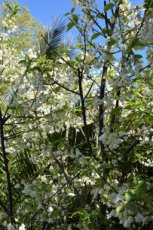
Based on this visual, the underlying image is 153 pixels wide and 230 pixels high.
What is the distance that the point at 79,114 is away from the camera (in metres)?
3.49

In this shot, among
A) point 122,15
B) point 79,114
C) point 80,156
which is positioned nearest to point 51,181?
point 79,114

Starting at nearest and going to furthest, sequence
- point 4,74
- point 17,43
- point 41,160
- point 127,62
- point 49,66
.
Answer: point 127,62 → point 49,66 → point 41,160 → point 17,43 → point 4,74

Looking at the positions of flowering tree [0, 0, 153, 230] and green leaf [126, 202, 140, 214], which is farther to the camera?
flowering tree [0, 0, 153, 230]

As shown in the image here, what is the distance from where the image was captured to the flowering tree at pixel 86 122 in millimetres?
2094

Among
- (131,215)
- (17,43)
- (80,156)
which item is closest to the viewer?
(131,215)

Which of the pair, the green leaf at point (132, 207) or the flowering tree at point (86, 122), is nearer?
the green leaf at point (132, 207)

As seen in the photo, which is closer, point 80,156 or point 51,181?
point 80,156

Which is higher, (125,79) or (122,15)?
(122,15)

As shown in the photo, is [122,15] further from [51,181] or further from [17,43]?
[51,181]

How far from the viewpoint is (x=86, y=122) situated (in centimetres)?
306

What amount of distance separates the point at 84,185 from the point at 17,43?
4.79ft

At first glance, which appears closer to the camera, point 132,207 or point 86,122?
point 132,207

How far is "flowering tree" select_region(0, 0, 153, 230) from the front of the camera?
2.09m

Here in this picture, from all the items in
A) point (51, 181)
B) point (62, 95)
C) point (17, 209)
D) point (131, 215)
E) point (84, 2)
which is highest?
point (84, 2)
